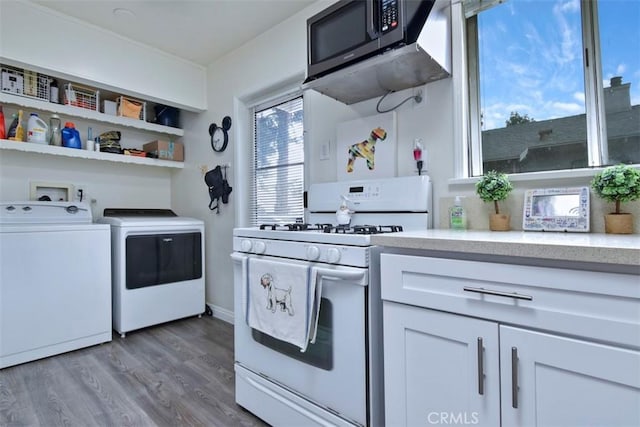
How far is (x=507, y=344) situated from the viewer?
896 mm

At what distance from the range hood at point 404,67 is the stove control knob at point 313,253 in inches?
34.0

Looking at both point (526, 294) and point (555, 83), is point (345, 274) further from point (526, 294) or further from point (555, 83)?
point (555, 83)

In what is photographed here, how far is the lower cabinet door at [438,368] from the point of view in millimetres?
934

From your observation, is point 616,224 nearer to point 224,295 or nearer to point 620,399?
point 620,399

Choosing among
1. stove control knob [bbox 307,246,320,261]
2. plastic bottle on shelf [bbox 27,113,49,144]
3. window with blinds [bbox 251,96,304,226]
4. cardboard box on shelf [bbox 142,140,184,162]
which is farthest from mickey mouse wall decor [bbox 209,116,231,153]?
stove control knob [bbox 307,246,320,261]

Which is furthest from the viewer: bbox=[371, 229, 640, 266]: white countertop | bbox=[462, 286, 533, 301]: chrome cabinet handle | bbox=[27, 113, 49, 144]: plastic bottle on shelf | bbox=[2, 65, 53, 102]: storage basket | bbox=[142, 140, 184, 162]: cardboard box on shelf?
bbox=[142, 140, 184, 162]: cardboard box on shelf

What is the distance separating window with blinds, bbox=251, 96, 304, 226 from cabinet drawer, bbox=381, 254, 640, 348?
1546 millimetres

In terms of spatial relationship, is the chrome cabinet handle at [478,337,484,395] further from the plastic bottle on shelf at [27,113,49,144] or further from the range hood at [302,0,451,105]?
the plastic bottle on shelf at [27,113,49,144]

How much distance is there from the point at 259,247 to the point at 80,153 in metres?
2.19

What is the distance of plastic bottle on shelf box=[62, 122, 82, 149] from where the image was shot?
8.73 ft

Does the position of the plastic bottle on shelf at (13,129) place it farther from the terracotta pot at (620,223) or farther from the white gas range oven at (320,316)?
the terracotta pot at (620,223)

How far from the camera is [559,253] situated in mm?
790

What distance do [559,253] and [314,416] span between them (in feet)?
3.51

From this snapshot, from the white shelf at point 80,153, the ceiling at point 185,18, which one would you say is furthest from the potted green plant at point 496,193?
the white shelf at point 80,153
